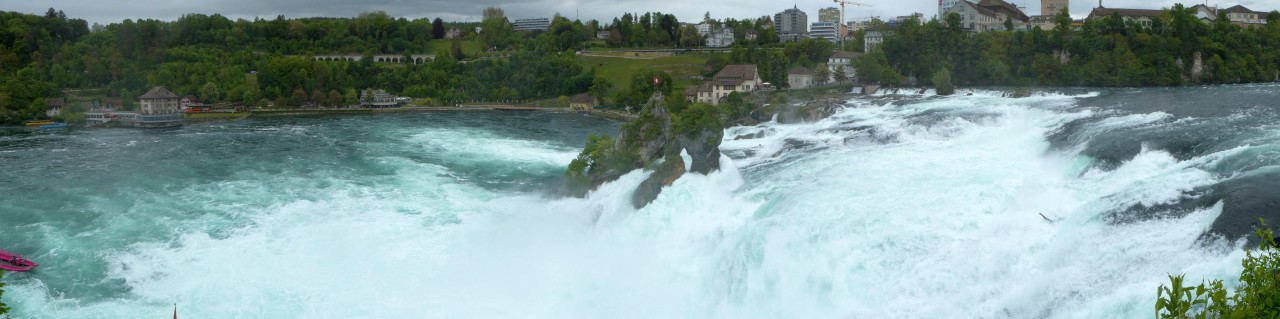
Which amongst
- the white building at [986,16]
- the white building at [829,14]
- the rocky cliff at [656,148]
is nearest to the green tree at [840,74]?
the white building at [986,16]

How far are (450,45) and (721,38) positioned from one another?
126ft

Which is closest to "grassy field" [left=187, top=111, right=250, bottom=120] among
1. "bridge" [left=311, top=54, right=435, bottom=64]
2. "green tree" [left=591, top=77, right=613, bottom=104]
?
"bridge" [left=311, top=54, right=435, bottom=64]

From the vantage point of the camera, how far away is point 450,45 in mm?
110938

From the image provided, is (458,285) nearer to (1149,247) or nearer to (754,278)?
(754,278)

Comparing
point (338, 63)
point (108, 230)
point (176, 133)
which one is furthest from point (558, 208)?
point (338, 63)

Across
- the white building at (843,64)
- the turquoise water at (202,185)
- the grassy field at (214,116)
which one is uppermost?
the white building at (843,64)

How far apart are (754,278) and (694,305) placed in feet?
5.05

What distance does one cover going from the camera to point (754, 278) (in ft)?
66.4

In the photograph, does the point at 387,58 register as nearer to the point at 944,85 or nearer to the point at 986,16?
the point at 986,16

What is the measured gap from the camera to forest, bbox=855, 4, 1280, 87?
60.2 m

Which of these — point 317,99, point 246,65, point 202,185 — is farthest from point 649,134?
point 246,65

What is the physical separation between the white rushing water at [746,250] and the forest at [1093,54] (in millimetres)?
35929

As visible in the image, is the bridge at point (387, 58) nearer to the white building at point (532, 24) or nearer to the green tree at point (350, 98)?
the green tree at point (350, 98)

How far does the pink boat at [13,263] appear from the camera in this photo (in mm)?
23203
